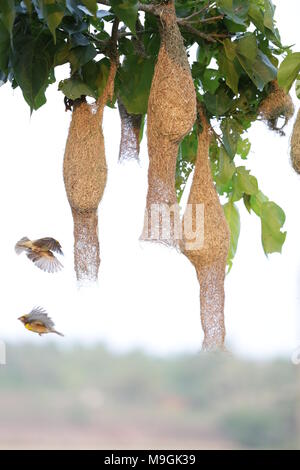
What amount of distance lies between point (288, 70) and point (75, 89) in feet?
0.84

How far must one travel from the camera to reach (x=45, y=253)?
97cm

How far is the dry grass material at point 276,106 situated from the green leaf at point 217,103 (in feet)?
0.18

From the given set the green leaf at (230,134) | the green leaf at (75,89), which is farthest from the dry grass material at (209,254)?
the green leaf at (75,89)

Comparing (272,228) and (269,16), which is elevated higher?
(269,16)

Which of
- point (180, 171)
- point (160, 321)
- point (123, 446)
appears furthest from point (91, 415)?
point (180, 171)

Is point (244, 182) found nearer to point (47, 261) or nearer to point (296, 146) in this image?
point (296, 146)

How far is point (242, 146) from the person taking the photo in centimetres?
115

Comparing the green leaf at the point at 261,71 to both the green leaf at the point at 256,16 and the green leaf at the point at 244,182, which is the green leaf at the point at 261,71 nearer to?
the green leaf at the point at 256,16

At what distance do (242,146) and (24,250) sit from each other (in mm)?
407

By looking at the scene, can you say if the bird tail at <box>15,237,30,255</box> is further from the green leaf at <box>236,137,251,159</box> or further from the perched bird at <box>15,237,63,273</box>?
the green leaf at <box>236,137,251,159</box>

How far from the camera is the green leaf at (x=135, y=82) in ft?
3.04

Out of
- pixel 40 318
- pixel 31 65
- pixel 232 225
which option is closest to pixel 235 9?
pixel 31 65
